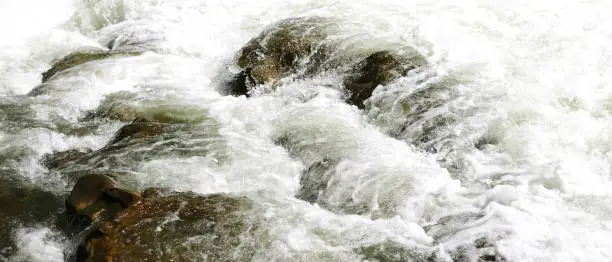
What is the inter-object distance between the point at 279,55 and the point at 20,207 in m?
4.07

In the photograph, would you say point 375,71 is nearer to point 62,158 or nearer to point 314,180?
point 314,180

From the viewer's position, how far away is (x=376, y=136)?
6043 millimetres

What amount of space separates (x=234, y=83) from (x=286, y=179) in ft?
8.78

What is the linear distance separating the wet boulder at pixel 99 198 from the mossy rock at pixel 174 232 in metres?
0.11

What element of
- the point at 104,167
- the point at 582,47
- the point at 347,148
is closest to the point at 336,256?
the point at 347,148

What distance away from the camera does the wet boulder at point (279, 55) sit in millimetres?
7512

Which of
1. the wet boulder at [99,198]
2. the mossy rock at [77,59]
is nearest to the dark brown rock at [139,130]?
the wet boulder at [99,198]

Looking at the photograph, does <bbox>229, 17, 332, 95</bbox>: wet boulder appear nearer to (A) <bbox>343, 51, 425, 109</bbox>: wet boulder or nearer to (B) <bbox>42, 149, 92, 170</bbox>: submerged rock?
(A) <bbox>343, 51, 425, 109</bbox>: wet boulder

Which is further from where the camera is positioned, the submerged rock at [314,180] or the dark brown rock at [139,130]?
the dark brown rock at [139,130]

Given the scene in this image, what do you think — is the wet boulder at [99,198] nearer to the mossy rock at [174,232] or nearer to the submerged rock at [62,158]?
the mossy rock at [174,232]

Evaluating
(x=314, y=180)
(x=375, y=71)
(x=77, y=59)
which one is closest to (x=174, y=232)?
(x=314, y=180)

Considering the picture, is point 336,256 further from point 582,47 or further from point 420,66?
point 582,47

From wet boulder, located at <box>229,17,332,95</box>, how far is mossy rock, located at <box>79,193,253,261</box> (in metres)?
3.06

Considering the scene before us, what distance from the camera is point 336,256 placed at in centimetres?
411
